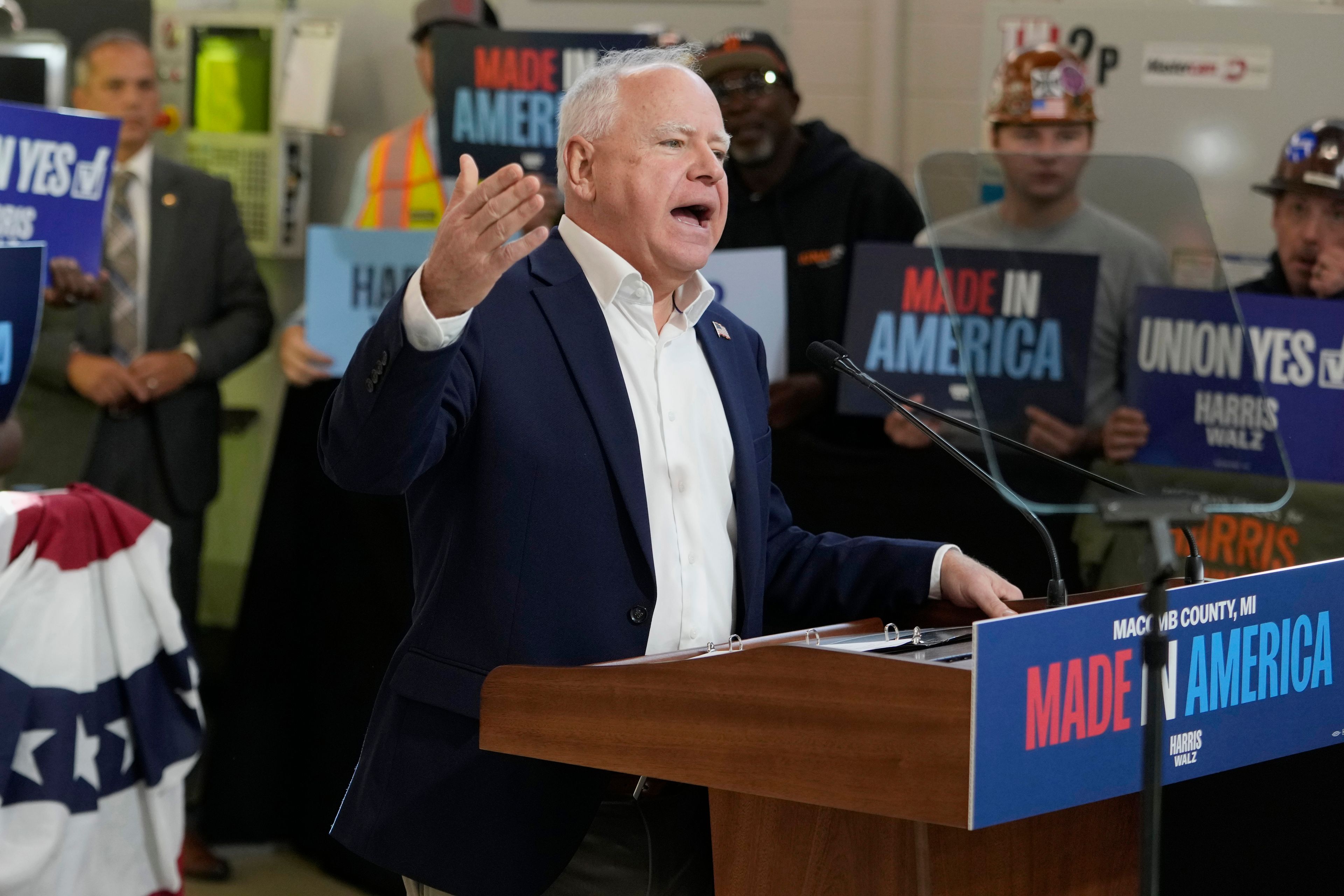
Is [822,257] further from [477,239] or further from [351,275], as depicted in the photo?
[477,239]

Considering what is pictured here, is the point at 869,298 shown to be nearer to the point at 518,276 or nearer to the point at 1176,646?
the point at 518,276

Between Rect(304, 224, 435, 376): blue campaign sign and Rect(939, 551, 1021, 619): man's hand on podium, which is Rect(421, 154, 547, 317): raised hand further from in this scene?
Rect(304, 224, 435, 376): blue campaign sign

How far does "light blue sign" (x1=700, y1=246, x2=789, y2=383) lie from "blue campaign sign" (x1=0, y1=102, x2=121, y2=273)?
132cm

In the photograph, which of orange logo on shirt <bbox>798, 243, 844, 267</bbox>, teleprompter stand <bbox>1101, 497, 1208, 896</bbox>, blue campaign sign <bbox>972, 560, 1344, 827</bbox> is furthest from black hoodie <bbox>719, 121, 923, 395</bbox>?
teleprompter stand <bbox>1101, 497, 1208, 896</bbox>

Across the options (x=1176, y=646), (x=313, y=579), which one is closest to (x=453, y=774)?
(x=1176, y=646)

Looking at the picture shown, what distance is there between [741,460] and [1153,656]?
0.62 meters

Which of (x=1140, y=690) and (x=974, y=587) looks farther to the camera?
(x=974, y=587)

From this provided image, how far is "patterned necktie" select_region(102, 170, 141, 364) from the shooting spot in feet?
13.8

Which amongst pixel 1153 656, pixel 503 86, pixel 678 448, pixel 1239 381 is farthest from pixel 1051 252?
pixel 1153 656

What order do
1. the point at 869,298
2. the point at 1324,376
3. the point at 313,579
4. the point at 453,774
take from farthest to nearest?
the point at 313,579, the point at 869,298, the point at 1324,376, the point at 453,774

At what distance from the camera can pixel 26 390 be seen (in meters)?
4.14

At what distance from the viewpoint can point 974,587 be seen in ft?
5.94

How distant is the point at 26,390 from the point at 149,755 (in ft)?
5.53

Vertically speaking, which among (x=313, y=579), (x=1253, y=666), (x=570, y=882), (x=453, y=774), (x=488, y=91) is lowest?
(x=313, y=579)
